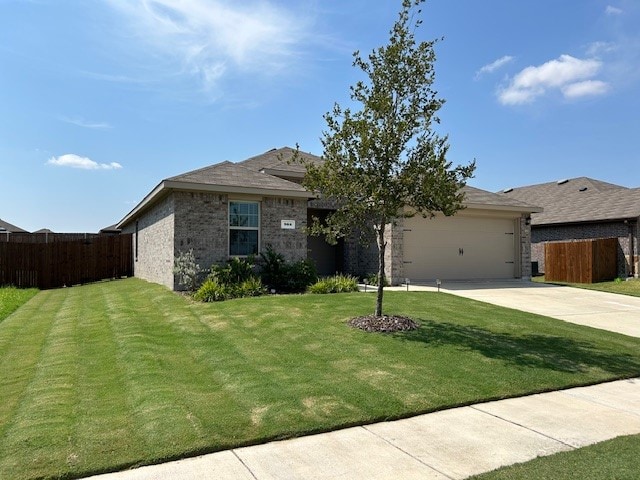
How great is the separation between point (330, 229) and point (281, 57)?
5.93m

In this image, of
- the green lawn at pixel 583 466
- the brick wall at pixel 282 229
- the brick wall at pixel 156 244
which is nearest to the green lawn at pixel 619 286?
the brick wall at pixel 282 229

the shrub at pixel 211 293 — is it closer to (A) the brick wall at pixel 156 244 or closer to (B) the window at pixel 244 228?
(A) the brick wall at pixel 156 244

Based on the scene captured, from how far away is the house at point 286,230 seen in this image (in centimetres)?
1257

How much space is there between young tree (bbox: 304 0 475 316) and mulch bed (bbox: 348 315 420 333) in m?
1.90

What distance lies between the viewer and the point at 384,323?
8211 mm

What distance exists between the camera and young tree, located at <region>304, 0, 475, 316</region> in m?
7.80

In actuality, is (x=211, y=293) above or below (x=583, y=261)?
below

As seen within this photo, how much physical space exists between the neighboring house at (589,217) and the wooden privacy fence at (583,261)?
23.3 inches

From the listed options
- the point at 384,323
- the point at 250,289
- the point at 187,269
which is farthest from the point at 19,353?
the point at 384,323

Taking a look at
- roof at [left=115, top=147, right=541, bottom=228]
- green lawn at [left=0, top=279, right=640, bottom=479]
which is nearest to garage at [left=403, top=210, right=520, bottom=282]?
roof at [left=115, top=147, right=541, bottom=228]

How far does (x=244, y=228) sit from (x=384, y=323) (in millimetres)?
6387

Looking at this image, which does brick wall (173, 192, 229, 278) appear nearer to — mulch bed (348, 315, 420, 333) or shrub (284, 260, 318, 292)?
shrub (284, 260, 318, 292)

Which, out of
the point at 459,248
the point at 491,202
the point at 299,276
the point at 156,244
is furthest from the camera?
the point at 491,202

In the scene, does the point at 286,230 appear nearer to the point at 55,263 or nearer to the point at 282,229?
the point at 282,229
